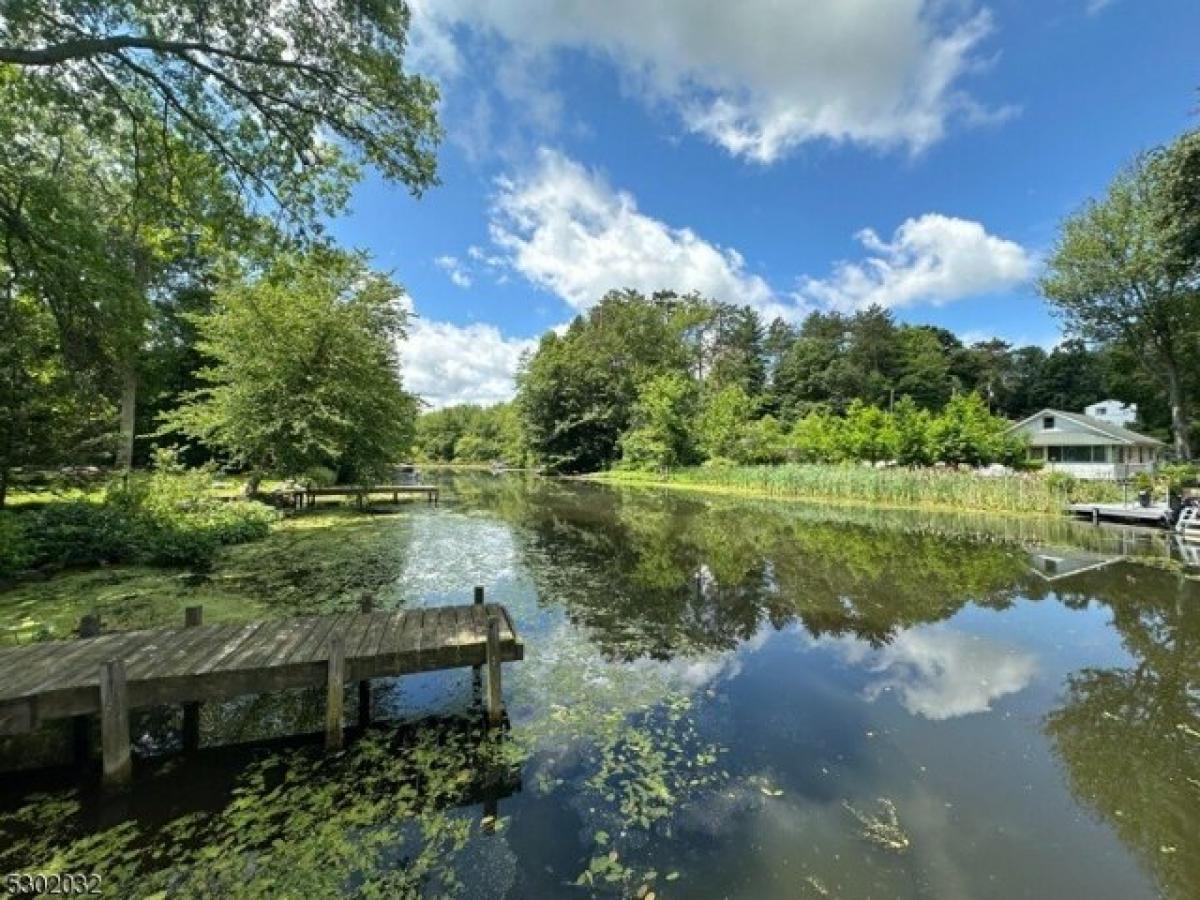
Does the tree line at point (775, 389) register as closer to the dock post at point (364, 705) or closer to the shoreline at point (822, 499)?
the shoreline at point (822, 499)

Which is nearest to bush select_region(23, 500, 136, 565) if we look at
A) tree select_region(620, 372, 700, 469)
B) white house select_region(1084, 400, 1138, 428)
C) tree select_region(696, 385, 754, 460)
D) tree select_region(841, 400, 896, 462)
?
tree select_region(696, 385, 754, 460)

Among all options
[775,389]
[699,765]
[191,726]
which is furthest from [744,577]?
[775,389]

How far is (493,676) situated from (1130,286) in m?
38.5

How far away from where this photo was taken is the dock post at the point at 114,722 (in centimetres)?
378

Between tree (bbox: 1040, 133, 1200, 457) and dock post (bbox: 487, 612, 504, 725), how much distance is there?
113ft

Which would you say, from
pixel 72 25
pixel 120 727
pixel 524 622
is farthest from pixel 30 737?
pixel 72 25

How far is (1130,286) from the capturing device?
28547mm

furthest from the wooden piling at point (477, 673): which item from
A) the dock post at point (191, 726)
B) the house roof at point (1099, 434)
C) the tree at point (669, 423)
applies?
the house roof at point (1099, 434)

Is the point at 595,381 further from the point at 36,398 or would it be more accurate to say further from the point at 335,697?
the point at 335,697

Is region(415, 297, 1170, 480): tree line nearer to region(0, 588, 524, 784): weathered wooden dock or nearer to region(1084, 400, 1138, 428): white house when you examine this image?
region(1084, 400, 1138, 428): white house

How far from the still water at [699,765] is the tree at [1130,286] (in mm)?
28218

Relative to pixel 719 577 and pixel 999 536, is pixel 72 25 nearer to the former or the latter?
pixel 719 577

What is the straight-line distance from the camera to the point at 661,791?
398 cm

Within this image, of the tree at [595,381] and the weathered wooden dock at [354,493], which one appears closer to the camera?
the weathered wooden dock at [354,493]
